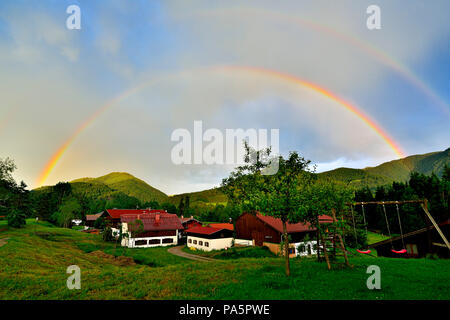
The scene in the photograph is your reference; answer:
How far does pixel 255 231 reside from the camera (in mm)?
51438

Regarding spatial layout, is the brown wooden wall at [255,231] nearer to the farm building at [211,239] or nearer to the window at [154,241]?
the farm building at [211,239]

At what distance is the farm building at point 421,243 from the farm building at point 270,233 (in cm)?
1089

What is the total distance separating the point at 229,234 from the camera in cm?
6003

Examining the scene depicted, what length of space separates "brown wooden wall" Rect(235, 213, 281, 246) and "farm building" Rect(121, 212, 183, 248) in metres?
21.6

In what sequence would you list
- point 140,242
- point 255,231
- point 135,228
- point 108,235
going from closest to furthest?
1. point 255,231
2. point 135,228
3. point 140,242
4. point 108,235

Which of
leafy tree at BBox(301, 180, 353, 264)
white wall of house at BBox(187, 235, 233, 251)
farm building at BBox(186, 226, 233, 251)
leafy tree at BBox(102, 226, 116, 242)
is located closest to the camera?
leafy tree at BBox(301, 180, 353, 264)

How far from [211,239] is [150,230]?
18977 mm

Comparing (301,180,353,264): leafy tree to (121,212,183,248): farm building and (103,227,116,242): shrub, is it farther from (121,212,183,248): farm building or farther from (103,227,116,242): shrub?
(103,227,116,242): shrub

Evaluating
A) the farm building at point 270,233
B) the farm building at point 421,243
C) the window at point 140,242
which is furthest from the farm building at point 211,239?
the farm building at point 421,243

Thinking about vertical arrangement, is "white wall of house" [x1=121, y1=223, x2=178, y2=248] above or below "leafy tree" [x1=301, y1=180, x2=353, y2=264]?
below

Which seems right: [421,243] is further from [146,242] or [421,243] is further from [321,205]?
[146,242]

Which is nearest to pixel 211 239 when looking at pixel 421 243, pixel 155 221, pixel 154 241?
pixel 154 241

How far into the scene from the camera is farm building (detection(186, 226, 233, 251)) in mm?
56031

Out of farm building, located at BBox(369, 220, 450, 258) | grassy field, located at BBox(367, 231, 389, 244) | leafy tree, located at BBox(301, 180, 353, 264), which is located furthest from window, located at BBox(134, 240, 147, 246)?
grassy field, located at BBox(367, 231, 389, 244)
